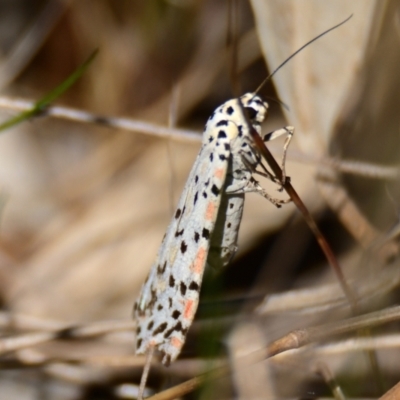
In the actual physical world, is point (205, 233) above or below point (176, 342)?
above

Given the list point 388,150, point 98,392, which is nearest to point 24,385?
point 98,392

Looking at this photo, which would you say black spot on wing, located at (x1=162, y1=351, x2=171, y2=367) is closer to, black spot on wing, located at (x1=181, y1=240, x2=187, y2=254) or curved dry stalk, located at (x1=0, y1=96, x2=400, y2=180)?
black spot on wing, located at (x1=181, y1=240, x2=187, y2=254)

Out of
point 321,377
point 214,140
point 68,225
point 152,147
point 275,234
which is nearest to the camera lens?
point 214,140

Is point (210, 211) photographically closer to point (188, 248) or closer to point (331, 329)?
point (188, 248)

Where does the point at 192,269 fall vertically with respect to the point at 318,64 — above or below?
below

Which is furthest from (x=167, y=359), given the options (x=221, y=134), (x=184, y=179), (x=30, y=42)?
(x=30, y=42)

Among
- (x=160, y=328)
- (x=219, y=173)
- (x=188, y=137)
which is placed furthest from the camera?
(x=188, y=137)

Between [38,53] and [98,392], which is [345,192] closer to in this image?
[98,392]
